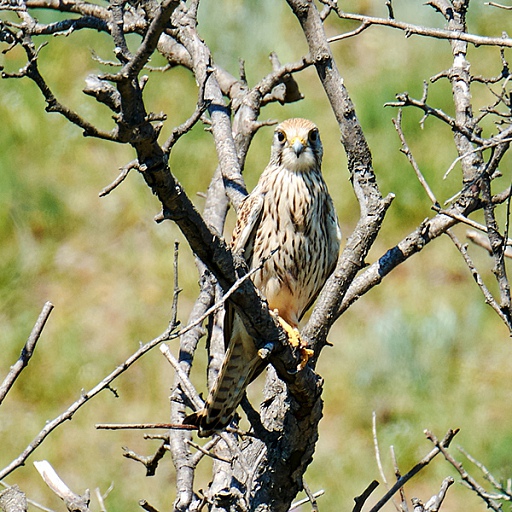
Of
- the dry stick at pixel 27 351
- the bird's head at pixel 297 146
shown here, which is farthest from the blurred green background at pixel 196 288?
the dry stick at pixel 27 351

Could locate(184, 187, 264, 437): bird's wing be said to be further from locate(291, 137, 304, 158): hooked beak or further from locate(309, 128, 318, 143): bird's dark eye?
locate(309, 128, 318, 143): bird's dark eye

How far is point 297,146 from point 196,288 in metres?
2.53

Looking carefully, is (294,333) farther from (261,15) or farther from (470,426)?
(261,15)

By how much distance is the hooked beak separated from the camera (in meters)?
3.67

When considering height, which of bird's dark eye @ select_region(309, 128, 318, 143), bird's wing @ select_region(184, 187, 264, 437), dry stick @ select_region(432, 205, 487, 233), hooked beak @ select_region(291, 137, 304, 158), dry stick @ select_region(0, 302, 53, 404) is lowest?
dry stick @ select_region(432, 205, 487, 233)

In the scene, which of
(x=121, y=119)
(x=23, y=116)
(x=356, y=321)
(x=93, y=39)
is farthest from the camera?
(x=93, y=39)

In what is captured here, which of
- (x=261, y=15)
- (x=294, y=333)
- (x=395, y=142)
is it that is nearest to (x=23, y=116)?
(x=261, y=15)

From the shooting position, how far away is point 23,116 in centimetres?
677

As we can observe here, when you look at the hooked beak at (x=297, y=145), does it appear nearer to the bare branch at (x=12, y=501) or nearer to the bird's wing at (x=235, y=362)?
the bird's wing at (x=235, y=362)

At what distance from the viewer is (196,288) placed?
19.9 feet

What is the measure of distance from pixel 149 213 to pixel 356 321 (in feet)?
5.23

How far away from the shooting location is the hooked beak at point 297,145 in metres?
3.67

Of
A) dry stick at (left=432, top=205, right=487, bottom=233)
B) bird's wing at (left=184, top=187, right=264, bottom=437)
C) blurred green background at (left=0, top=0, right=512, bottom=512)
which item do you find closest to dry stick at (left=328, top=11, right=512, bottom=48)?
dry stick at (left=432, top=205, right=487, bottom=233)

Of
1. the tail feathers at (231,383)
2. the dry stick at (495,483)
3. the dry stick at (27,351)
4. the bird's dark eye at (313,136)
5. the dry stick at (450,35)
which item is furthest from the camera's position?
the bird's dark eye at (313,136)
